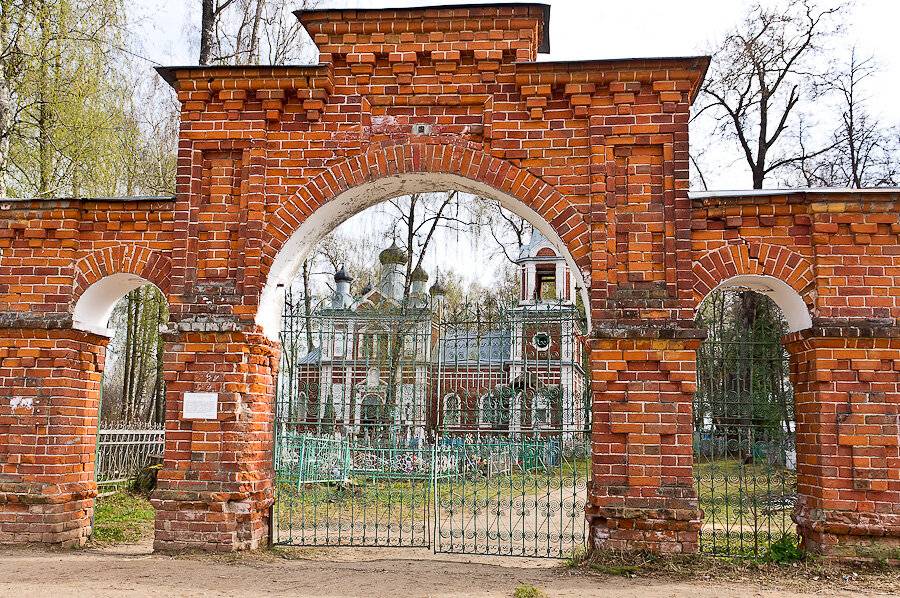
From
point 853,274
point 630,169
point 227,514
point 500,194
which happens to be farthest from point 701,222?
point 227,514

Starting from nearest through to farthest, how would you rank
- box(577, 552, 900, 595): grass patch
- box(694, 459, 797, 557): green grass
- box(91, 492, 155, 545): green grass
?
box(577, 552, 900, 595): grass patch → box(694, 459, 797, 557): green grass → box(91, 492, 155, 545): green grass

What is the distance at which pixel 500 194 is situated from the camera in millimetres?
7023

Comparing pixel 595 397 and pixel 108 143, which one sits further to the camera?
pixel 108 143

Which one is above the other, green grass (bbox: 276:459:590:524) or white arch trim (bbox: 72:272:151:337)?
white arch trim (bbox: 72:272:151:337)

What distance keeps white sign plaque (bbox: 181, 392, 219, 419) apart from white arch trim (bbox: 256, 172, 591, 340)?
788mm

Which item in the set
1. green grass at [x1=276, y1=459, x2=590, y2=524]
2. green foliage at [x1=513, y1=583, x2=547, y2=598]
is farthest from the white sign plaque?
green foliage at [x1=513, y1=583, x2=547, y2=598]

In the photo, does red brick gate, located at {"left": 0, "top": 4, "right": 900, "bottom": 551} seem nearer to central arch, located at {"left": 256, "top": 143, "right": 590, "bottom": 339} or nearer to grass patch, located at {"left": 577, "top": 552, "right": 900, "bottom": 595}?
central arch, located at {"left": 256, "top": 143, "right": 590, "bottom": 339}

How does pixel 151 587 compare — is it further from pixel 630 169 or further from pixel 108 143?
pixel 108 143

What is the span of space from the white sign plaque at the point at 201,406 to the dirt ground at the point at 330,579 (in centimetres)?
124

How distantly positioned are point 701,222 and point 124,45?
966cm

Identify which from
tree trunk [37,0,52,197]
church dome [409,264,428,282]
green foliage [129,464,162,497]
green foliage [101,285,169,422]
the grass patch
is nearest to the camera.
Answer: the grass patch

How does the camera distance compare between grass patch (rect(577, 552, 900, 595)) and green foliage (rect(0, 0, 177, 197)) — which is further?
green foliage (rect(0, 0, 177, 197))

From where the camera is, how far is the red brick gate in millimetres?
6367

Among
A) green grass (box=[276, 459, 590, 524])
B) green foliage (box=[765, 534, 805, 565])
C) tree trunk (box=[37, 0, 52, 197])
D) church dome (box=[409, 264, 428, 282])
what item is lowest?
green grass (box=[276, 459, 590, 524])
